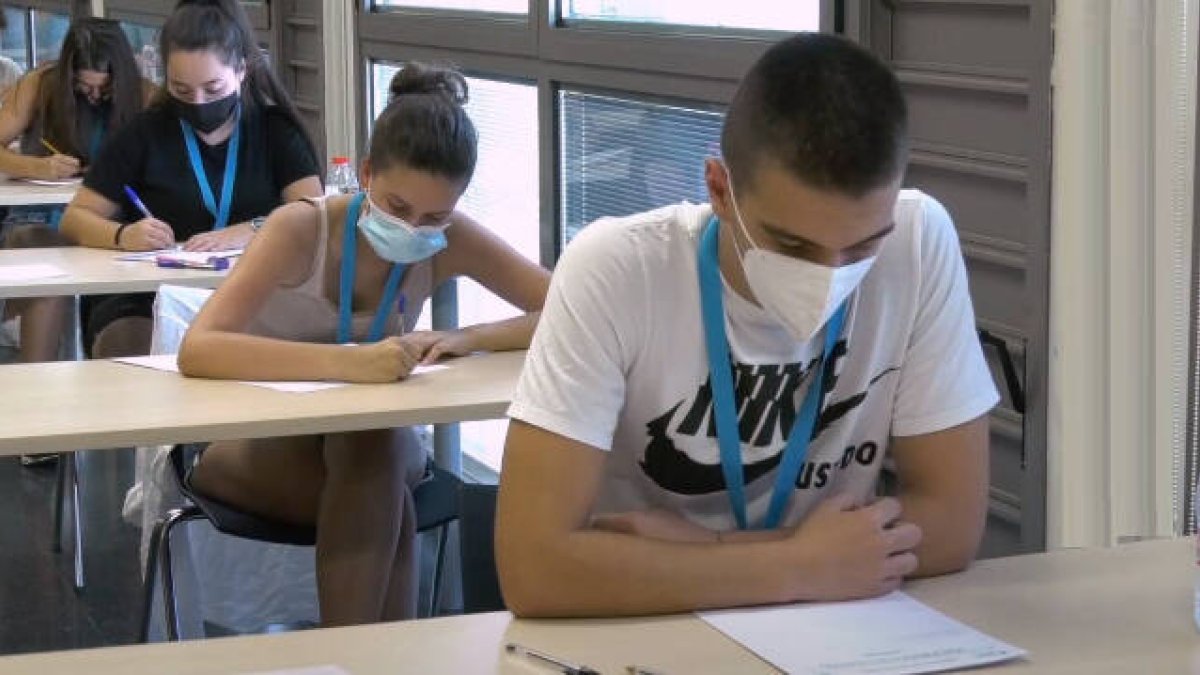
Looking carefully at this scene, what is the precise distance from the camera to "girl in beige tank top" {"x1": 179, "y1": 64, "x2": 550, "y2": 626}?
3115mm

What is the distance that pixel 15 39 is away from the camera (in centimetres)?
1130

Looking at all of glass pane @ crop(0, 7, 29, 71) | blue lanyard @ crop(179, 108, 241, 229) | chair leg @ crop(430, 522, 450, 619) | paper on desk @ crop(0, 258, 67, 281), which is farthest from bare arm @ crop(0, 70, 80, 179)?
glass pane @ crop(0, 7, 29, 71)

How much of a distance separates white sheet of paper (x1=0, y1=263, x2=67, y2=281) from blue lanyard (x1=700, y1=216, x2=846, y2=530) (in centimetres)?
257

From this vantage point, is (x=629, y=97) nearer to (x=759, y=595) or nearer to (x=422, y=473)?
(x=422, y=473)

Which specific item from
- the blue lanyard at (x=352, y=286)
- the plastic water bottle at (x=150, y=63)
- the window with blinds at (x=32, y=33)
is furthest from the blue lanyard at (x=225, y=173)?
the window with blinds at (x=32, y=33)

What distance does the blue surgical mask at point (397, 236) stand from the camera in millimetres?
3246

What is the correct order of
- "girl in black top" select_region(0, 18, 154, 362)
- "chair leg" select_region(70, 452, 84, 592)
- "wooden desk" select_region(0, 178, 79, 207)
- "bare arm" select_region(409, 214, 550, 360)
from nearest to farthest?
"bare arm" select_region(409, 214, 550, 360), "chair leg" select_region(70, 452, 84, 592), "girl in black top" select_region(0, 18, 154, 362), "wooden desk" select_region(0, 178, 79, 207)

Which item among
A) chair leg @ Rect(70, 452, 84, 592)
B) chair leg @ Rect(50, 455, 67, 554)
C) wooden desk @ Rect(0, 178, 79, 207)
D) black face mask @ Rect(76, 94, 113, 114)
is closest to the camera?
chair leg @ Rect(70, 452, 84, 592)

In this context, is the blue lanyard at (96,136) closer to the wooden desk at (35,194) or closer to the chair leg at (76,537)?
the wooden desk at (35,194)

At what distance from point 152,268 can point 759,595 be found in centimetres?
288

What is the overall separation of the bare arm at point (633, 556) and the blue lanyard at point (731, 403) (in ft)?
0.41

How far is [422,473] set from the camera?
137 inches

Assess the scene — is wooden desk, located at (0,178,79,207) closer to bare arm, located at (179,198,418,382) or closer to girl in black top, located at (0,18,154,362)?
girl in black top, located at (0,18,154,362)

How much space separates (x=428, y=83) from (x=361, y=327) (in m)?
0.49
